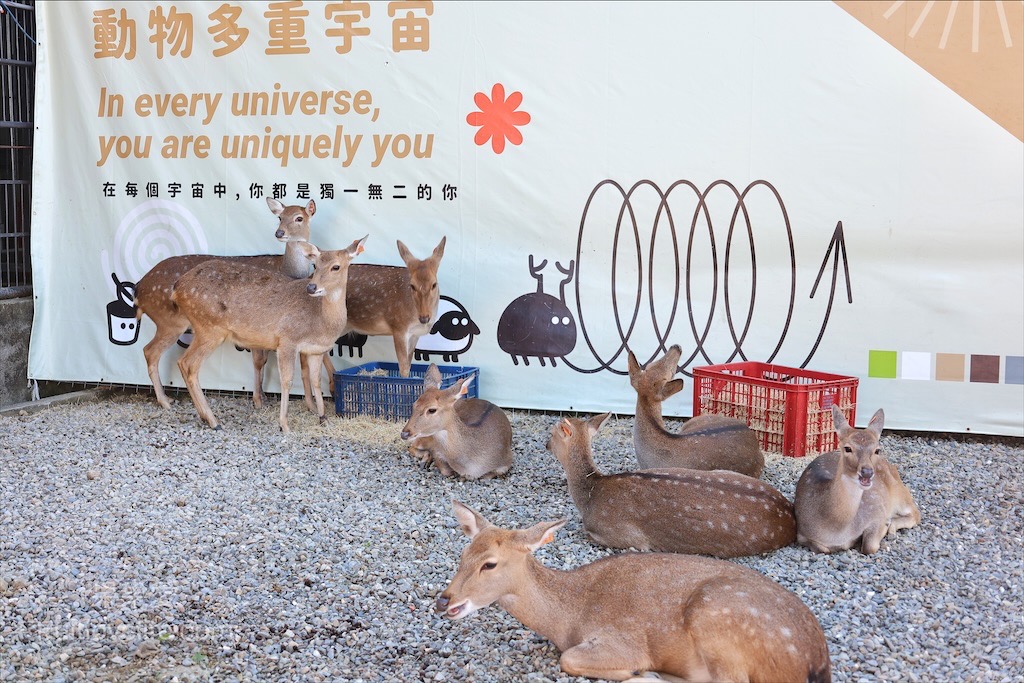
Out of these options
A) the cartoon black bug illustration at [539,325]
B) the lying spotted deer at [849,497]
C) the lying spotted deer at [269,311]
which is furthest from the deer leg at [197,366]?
the lying spotted deer at [849,497]

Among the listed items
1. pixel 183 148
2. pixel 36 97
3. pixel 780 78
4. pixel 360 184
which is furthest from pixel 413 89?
pixel 36 97

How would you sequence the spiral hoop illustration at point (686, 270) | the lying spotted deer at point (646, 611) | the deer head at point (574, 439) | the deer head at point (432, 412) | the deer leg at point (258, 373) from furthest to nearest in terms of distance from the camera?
the deer leg at point (258, 373) < the spiral hoop illustration at point (686, 270) < the deer head at point (432, 412) < the deer head at point (574, 439) < the lying spotted deer at point (646, 611)

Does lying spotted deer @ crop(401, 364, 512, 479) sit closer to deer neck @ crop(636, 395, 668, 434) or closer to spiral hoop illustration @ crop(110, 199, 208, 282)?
deer neck @ crop(636, 395, 668, 434)

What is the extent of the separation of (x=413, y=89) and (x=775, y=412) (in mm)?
3246

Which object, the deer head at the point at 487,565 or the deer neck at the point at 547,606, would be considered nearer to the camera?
the deer head at the point at 487,565

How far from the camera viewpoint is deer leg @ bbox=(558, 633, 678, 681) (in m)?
3.22

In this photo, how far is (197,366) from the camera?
271 inches

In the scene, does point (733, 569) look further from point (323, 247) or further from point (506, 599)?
point (323, 247)

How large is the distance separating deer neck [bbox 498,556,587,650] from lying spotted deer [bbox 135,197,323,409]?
385 centimetres

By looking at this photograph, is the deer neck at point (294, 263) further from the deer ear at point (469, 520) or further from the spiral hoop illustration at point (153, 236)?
the deer ear at point (469, 520)

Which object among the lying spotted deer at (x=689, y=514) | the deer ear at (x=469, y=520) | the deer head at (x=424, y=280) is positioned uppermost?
the deer head at (x=424, y=280)

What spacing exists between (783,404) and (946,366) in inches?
48.1

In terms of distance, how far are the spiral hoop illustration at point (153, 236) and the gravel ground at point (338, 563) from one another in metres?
1.61

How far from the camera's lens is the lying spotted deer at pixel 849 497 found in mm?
4195
